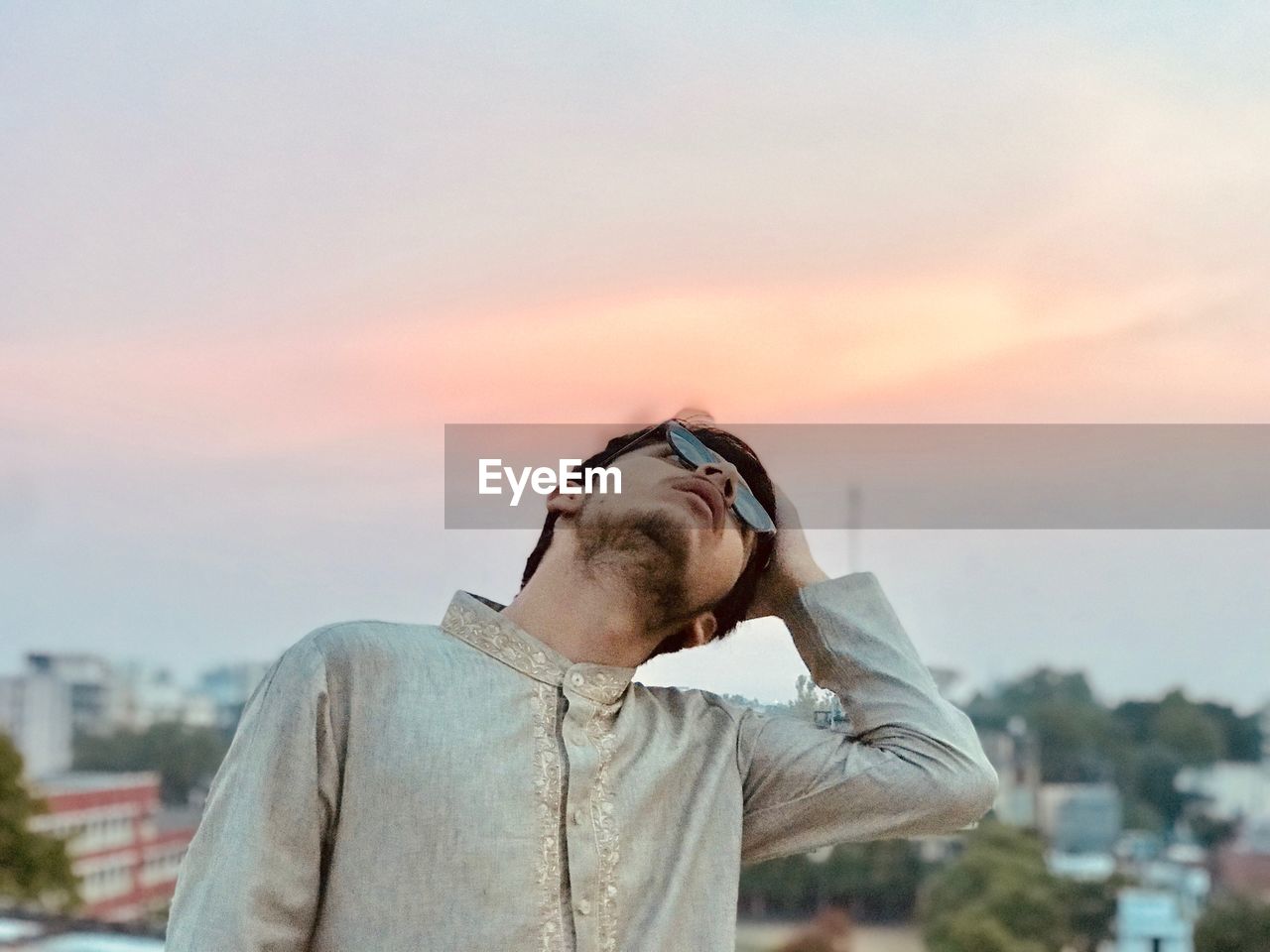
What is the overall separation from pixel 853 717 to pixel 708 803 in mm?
177

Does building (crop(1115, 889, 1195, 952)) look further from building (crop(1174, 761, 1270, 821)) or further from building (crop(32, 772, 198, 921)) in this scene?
building (crop(32, 772, 198, 921))

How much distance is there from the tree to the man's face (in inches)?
1016

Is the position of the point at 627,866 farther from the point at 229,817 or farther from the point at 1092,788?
the point at 1092,788

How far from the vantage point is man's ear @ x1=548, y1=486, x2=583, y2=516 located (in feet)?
4.97

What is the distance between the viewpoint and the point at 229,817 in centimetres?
131

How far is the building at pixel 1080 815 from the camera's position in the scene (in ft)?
132

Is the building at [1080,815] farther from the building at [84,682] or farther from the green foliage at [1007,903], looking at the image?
the building at [84,682]

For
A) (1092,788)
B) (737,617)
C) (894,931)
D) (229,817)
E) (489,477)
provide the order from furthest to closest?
1. (1092,788)
2. (894,931)
3. (489,477)
4. (737,617)
5. (229,817)

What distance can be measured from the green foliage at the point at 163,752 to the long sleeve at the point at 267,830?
124 ft

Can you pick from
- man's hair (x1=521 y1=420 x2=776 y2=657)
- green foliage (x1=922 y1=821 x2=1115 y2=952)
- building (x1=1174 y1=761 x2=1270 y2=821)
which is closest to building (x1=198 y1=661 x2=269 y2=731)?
green foliage (x1=922 y1=821 x2=1115 y2=952)

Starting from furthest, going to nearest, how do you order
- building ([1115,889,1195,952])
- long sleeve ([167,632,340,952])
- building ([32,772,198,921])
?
1. building ([32,772,198,921])
2. building ([1115,889,1195,952])
3. long sleeve ([167,632,340,952])

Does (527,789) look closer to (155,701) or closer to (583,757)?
(583,757)

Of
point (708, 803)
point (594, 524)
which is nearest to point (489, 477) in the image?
point (594, 524)

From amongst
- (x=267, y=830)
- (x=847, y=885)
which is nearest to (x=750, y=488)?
(x=267, y=830)
